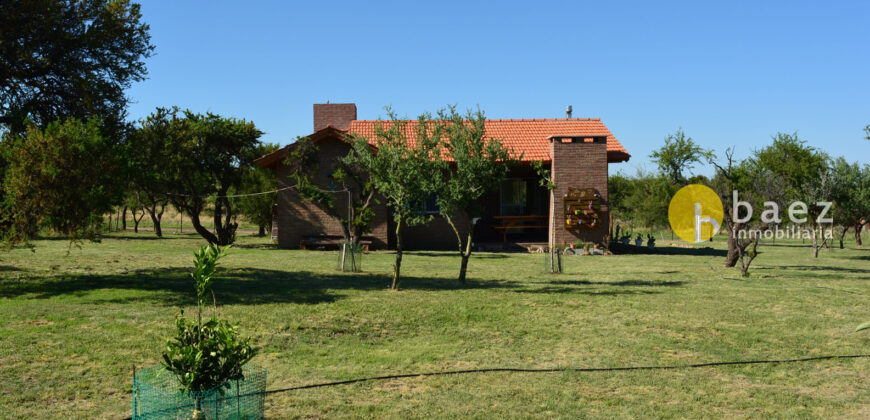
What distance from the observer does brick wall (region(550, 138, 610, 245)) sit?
2644cm

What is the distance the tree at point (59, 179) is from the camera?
1225 cm

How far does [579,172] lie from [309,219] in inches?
486

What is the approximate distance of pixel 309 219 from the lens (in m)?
27.5

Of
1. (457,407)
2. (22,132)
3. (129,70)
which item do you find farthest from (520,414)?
(129,70)

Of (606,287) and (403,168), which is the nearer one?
(403,168)

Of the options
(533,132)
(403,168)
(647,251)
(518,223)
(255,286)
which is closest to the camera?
(403,168)

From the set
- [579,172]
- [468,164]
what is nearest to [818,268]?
[579,172]

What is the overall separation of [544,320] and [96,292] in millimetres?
9698

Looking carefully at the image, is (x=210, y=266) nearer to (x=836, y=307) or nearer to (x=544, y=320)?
(x=544, y=320)

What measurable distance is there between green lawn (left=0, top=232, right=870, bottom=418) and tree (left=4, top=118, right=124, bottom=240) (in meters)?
1.59

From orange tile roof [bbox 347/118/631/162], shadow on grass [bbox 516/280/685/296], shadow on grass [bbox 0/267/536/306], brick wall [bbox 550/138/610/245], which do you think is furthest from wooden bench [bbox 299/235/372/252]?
shadow on grass [bbox 516/280/685/296]

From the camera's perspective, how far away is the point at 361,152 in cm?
1439

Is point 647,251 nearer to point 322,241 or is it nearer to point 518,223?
point 518,223

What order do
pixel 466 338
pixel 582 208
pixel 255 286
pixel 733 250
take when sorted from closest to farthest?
1. pixel 466 338
2. pixel 255 286
3. pixel 733 250
4. pixel 582 208
